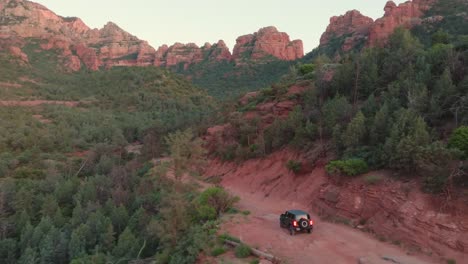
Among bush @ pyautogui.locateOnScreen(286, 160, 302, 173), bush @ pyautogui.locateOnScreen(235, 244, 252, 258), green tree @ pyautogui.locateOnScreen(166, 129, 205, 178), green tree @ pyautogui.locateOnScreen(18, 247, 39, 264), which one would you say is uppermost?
green tree @ pyautogui.locateOnScreen(166, 129, 205, 178)

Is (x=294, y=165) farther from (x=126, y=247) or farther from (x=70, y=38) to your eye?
(x=70, y=38)

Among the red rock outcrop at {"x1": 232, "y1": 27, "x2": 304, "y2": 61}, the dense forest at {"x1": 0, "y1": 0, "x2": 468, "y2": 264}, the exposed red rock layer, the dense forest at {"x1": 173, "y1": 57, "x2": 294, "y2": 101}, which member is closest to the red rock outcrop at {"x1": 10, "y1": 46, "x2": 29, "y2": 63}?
the dense forest at {"x1": 0, "y1": 0, "x2": 468, "y2": 264}

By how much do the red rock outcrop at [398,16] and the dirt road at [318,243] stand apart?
47.3 m

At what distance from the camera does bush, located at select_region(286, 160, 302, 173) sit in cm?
1978

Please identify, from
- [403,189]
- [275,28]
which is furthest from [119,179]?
[275,28]

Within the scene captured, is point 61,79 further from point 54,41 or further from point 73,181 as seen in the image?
point 73,181

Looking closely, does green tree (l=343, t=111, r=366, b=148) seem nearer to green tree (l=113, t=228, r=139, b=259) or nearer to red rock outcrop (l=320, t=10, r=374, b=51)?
green tree (l=113, t=228, r=139, b=259)

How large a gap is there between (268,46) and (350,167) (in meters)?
93.4

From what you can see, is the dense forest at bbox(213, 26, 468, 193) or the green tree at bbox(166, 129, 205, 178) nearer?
the dense forest at bbox(213, 26, 468, 193)

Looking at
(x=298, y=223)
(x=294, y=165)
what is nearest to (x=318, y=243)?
(x=298, y=223)

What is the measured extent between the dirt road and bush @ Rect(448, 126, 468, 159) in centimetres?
450

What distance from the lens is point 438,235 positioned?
1116 cm

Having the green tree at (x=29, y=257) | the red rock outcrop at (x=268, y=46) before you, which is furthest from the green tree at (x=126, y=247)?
the red rock outcrop at (x=268, y=46)

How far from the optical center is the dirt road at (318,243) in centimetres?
1107
